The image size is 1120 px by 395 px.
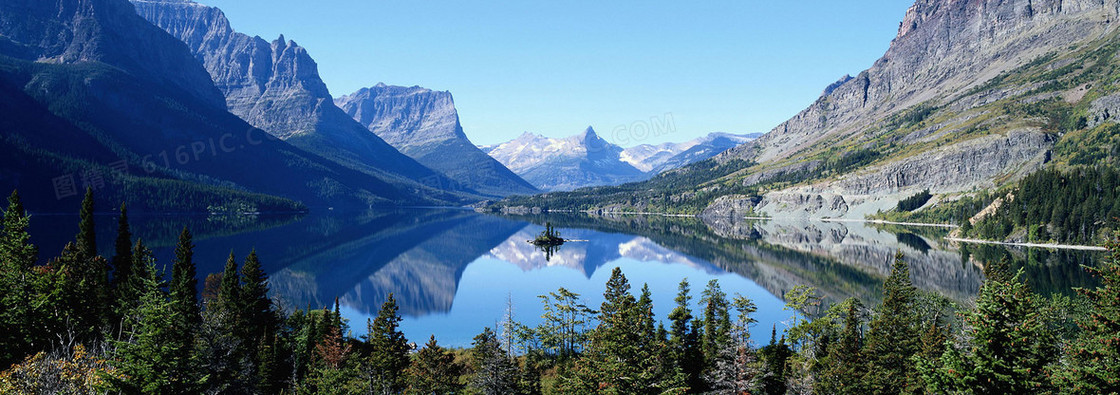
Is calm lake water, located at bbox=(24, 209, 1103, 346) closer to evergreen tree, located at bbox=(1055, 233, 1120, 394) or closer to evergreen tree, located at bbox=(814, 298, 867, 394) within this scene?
evergreen tree, located at bbox=(814, 298, 867, 394)

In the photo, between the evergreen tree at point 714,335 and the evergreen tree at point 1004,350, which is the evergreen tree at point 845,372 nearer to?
the evergreen tree at point 714,335

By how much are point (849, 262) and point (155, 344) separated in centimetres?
14641

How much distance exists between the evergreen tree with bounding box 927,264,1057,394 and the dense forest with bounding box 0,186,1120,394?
54 millimetres

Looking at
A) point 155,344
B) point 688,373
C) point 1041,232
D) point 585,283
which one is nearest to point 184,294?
point 155,344

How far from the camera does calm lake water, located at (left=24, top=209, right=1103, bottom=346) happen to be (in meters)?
97.2

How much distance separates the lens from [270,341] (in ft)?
184

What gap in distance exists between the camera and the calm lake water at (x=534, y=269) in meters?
97.2

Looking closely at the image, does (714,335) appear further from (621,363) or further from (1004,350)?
(1004,350)

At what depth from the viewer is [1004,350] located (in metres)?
21.4

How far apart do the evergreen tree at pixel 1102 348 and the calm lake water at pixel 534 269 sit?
56.5m

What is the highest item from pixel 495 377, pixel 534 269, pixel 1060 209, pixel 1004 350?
pixel 1060 209

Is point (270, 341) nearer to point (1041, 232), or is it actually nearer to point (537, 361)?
point (537, 361)

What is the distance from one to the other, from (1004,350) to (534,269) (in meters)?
130

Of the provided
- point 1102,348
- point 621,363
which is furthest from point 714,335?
point 1102,348
